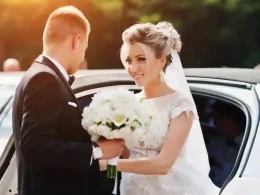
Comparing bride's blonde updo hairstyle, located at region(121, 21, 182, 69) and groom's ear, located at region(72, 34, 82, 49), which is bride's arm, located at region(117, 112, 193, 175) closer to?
bride's blonde updo hairstyle, located at region(121, 21, 182, 69)

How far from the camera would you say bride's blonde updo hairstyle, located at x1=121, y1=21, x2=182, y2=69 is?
375cm

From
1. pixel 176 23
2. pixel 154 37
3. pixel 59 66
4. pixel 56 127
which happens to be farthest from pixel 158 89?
pixel 176 23

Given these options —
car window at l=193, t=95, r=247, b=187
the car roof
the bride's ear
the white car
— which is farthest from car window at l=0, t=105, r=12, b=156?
car window at l=193, t=95, r=247, b=187

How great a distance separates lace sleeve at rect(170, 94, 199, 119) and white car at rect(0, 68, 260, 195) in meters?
0.19

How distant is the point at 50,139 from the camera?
318 cm

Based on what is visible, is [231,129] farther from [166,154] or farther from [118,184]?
[166,154]

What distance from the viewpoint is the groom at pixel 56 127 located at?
317 centimetres

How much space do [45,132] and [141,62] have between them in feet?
2.49

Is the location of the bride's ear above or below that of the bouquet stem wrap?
above

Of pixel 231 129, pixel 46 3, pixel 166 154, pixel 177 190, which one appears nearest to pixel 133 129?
pixel 166 154

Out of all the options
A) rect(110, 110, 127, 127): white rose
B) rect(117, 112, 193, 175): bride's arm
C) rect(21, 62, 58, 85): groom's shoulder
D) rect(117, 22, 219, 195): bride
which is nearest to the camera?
rect(21, 62, 58, 85): groom's shoulder

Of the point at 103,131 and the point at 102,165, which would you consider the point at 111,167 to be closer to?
the point at 102,165

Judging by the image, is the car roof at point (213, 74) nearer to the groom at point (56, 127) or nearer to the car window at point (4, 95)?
the car window at point (4, 95)

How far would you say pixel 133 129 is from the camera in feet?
11.0
